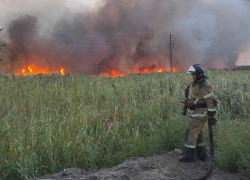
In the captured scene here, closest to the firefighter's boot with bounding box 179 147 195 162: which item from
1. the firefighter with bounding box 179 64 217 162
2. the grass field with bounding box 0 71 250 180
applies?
the firefighter with bounding box 179 64 217 162

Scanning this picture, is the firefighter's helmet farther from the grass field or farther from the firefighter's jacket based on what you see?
the grass field

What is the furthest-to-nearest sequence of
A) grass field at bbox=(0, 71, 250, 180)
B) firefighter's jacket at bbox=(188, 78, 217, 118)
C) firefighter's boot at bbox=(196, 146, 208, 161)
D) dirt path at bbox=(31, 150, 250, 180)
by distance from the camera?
firefighter's boot at bbox=(196, 146, 208, 161), firefighter's jacket at bbox=(188, 78, 217, 118), grass field at bbox=(0, 71, 250, 180), dirt path at bbox=(31, 150, 250, 180)

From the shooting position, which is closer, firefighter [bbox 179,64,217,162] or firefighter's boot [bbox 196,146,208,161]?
firefighter [bbox 179,64,217,162]

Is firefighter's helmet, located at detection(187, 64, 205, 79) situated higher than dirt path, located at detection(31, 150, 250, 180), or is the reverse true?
firefighter's helmet, located at detection(187, 64, 205, 79)

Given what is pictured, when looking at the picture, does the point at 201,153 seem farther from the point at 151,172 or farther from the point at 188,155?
the point at 151,172

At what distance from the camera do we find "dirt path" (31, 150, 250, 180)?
339 centimetres

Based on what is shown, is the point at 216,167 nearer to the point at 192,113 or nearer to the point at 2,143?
the point at 192,113

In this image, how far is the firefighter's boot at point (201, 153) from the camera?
438 centimetres

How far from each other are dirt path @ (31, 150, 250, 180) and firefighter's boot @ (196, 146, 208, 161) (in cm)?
11

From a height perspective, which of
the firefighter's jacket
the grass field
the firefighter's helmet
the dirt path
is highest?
the firefighter's helmet

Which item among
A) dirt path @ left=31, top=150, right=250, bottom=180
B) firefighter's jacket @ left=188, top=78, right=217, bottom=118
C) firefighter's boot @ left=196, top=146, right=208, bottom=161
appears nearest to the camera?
dirt path @ left=31, top=150, right=250, bottom=180

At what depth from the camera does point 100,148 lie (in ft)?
15.5

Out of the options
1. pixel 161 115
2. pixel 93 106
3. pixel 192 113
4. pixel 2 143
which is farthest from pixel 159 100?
pixel 2 143

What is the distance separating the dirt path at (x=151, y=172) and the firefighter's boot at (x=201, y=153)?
11 centimetres
